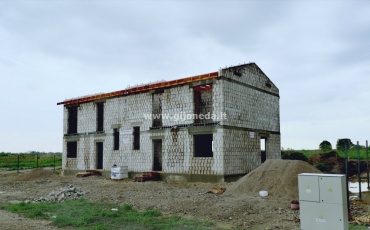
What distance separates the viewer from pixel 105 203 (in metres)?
12.7

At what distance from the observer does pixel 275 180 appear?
13.9 m

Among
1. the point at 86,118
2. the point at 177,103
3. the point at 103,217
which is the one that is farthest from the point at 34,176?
the point at 103,217

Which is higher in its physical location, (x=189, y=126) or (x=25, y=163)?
(x=189, y=126)

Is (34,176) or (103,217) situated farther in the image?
(34,176)

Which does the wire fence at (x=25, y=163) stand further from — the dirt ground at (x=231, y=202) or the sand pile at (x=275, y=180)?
the sand pile at (x=275, y=180)

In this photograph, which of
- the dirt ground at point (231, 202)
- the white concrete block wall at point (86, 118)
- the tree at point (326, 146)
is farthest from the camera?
A: the tree at point (326, 146)

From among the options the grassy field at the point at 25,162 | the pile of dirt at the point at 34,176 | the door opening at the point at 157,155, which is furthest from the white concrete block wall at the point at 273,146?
the grassy field at the point at 25,162

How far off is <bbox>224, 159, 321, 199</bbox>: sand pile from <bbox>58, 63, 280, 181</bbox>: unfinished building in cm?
346

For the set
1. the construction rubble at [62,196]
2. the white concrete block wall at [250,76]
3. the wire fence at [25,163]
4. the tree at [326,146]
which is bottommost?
the wire fence at [25,163]

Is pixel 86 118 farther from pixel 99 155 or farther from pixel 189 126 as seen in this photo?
pixel 189 126

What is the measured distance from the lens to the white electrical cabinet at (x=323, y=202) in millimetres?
7273

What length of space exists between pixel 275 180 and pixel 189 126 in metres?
7.02

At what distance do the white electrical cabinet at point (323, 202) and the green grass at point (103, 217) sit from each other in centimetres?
251

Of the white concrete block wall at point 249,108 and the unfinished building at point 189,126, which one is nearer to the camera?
the unfinished building at point 189,126
